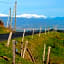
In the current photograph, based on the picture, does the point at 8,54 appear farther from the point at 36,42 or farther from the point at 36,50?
the point at 36,42

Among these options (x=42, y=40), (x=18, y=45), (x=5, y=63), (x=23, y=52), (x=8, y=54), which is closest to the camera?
(x=5, y=63)

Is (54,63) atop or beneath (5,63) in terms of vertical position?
beneath

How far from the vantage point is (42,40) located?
5159 centimetres

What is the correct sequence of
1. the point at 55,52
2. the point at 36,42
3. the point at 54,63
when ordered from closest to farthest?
the point at 54,63 → the point at 55,52 → the point at 36,42

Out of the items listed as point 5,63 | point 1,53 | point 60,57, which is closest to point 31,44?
point 60,57

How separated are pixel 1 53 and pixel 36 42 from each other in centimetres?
1881

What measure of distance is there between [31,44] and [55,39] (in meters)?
11.5

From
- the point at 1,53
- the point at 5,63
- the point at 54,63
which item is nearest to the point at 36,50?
the point at 54,63

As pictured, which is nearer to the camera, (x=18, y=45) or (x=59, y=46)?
(x=18, y=45)

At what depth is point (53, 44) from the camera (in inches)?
1977

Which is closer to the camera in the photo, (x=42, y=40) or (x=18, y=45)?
(x=18, y=45)

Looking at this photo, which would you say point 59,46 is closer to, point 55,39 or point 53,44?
point 53,44

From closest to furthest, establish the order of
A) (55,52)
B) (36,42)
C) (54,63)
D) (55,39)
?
(54,63), (55,52), (36,42), (55,39)

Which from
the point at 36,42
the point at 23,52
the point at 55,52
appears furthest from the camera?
the point at 36,42
